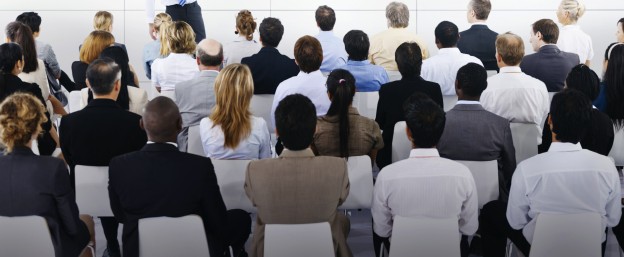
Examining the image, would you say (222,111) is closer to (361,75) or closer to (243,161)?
(243,161)

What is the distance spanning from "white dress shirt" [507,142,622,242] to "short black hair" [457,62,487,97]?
0.90 m

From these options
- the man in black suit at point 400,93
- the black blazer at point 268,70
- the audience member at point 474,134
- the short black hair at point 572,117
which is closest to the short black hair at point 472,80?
the audience member at point 474,134

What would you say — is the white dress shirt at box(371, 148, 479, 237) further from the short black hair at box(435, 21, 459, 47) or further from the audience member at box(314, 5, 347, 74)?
the audience member at box(314, 5, 347, 74)

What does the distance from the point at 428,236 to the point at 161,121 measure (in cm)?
131

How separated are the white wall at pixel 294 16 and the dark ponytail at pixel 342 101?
494 centimetres

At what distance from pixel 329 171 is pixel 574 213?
3.55ft

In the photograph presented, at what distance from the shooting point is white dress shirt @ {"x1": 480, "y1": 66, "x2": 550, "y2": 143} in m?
5.18

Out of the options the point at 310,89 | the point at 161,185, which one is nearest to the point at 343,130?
the point at 310,89

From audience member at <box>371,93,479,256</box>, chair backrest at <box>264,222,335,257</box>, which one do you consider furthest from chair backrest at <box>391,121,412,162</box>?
chair backrest at <box>264,222,335,257</box>

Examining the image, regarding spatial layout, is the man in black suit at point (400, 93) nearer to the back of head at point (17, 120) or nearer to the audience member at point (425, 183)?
the audience member at point (425, 183)

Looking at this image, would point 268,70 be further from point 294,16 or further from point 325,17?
point 294,16

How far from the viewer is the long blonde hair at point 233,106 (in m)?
4.27

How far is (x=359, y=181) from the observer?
423 centimetres

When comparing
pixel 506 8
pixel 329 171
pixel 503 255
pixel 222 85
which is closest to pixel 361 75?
pixel 222 85
